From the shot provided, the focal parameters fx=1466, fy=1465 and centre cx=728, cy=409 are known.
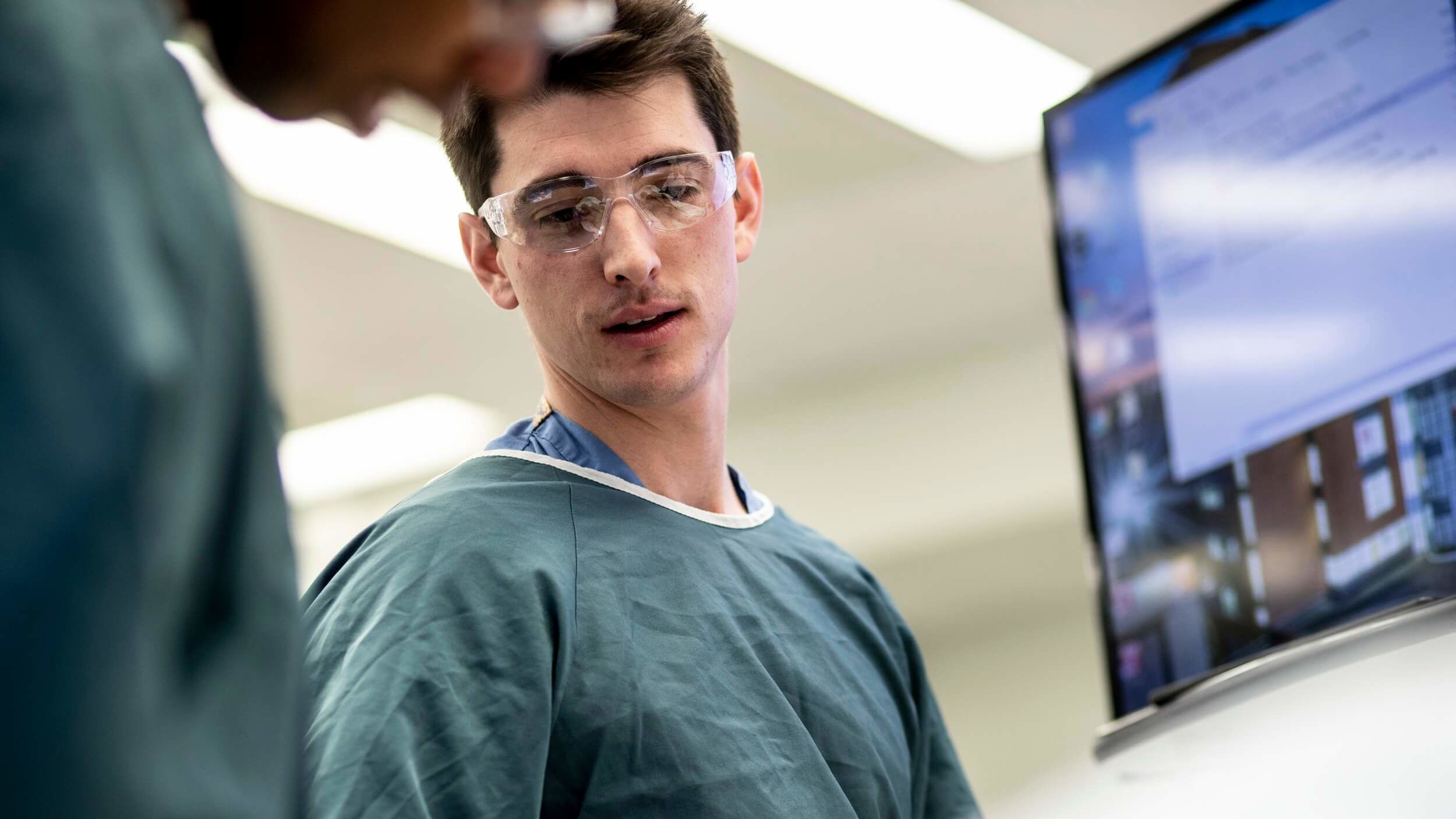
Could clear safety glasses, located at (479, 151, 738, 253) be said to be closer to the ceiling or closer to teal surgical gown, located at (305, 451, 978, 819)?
teal surgical gown, located at (305, 451, 978, 819)

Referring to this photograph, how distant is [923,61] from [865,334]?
188 cm

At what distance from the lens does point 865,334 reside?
5.80 metres

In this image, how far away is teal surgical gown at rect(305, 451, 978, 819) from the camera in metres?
1.17

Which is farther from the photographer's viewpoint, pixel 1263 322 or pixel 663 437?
pixel 1263 322

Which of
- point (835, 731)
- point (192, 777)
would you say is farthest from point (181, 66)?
point (835, 731)

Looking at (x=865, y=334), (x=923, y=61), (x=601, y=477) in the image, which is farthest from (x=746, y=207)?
(x=865, y=334)

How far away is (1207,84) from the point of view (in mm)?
1921

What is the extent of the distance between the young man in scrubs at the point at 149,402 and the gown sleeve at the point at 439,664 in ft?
1.74

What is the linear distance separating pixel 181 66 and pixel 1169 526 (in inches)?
63.5

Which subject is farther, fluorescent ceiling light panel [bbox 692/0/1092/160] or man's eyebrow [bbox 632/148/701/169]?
fluorescent ceiling light panel [bbox 692/0/1092/160]

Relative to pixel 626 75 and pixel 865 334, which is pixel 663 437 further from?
pixel 865 334

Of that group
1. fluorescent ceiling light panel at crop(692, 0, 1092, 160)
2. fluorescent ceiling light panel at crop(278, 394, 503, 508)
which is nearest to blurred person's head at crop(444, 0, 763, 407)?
fluorescent ceiling light panel at crop(692, 0, 1092, 160)

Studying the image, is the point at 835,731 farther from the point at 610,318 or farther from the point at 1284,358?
the point at 1284,358

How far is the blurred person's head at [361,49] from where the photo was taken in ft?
1.91
